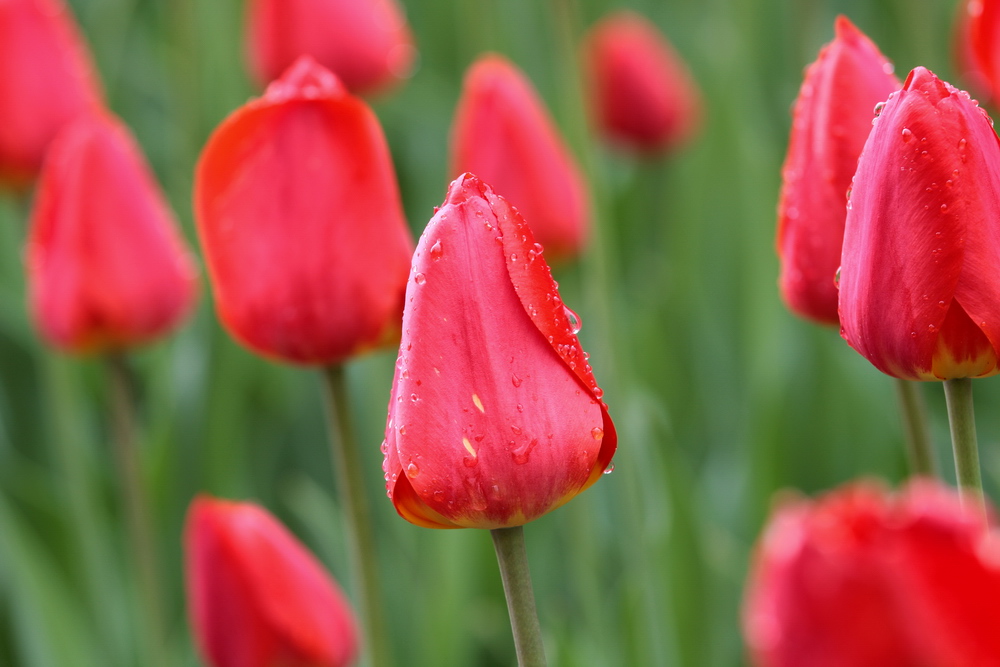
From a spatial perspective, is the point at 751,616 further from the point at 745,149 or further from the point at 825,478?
the point at 745,149

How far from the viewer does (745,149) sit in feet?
5.34

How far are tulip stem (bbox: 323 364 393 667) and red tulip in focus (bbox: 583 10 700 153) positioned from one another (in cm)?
140

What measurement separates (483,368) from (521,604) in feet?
0.30

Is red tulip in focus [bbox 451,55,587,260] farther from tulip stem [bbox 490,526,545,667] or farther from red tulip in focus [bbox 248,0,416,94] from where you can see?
tulip stem [bbox 490,526,545,667]

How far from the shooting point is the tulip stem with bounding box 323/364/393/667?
2.41 feet

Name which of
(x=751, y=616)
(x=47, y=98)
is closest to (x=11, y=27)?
(x=47, y=98)

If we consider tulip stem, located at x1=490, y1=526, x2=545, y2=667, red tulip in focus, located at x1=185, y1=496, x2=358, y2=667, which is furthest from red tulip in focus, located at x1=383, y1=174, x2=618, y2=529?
red tulip in focus, located at x1=185, y1=496, x2=358, y2=667

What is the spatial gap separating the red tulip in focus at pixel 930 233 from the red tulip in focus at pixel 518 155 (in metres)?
0.64

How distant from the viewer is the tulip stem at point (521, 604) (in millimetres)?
471

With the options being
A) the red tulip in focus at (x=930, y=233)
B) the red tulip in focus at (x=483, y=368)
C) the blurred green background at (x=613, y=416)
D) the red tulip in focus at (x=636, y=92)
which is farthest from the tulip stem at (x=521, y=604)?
the red tulip in focus at (x=636, y=92)

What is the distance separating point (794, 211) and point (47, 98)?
1.00 metres

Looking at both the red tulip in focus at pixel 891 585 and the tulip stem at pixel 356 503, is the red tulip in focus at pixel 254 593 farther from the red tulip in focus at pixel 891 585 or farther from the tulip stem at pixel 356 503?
the red tulip in focus at pixel 891 585

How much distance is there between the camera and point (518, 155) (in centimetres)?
117

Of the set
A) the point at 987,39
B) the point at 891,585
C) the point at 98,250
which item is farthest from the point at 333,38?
the point at 891,585
